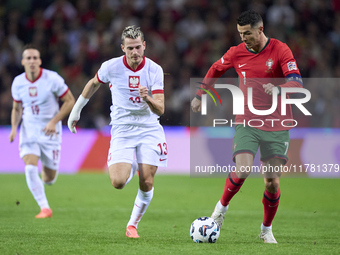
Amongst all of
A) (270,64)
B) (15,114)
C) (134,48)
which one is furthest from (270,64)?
(15,114)

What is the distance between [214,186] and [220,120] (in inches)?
57.6

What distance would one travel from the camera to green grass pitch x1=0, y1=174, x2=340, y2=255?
17.7 ft

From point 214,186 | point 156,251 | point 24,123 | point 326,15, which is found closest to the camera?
point 156,251

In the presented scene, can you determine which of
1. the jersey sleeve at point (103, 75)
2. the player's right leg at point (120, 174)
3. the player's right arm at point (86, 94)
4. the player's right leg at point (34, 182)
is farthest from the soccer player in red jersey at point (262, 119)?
the player's right leg at point (34, 182)

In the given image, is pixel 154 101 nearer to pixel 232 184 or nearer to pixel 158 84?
pixel 158 84

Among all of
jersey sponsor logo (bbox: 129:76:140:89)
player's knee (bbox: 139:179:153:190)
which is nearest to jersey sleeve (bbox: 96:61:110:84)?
jersey sponsor logo (bbox: 129:76:140:89)

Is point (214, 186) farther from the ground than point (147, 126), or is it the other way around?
point (147, 126)

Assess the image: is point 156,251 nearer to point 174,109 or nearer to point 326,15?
point 174,109

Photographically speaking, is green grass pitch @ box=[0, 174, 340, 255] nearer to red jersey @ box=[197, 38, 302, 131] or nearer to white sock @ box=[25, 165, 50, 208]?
white sock @ box=[25, 165, 50, 208]

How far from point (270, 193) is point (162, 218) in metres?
2.31

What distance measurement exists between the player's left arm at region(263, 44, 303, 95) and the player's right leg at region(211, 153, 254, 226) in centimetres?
74

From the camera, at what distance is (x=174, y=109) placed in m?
13.5

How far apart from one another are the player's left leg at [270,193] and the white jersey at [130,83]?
138cm

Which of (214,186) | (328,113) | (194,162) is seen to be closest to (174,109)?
(194,162)
